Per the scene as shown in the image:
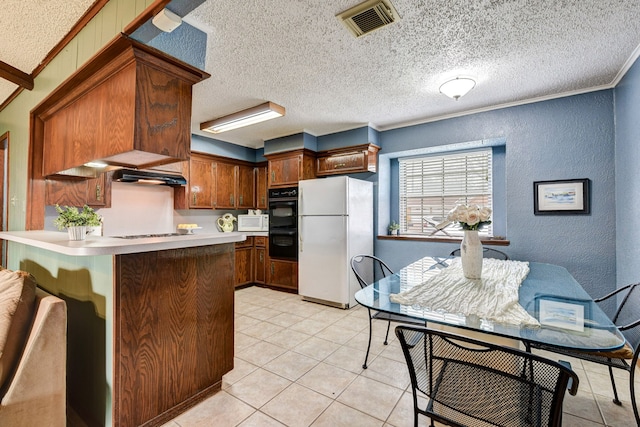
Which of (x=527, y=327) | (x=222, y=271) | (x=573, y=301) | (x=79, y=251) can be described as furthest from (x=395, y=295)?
(x=79, y=251)

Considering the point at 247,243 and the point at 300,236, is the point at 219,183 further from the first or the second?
the point at 300,236

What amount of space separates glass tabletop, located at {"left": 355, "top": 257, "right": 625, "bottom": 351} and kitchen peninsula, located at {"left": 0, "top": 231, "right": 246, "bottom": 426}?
3.47 feet

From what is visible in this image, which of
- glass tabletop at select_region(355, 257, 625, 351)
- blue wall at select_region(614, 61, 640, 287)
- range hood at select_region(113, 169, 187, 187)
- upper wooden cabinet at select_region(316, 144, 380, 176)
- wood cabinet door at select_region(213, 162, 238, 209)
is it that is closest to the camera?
glass tabletop at select_region(355, 257, 625, 351)

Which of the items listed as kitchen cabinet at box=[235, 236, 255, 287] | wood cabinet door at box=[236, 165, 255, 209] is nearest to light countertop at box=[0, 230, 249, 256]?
kitchen cabinet at box=[235, 236, 255, 287]

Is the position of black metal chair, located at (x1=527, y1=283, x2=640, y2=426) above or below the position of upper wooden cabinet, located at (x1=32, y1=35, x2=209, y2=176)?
below

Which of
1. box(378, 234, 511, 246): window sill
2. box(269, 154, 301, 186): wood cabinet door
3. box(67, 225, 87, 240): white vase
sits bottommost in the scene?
box(378, 234, 511, 246): window sill

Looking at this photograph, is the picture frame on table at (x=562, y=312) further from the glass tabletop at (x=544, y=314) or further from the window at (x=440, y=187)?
the window at (x=440, y=187)

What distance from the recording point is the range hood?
374 cm

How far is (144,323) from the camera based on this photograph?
1.63 m

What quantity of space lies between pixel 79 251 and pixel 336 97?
2.71 meters

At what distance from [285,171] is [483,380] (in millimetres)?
4027

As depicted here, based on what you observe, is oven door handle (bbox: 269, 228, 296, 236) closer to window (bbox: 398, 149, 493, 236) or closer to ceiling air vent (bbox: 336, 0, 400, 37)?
window (bbox: 398, 149, 493, 236)

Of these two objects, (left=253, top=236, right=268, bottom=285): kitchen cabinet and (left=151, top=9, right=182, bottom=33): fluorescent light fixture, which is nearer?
(left=151, top=9, right=182, bottom=33): fluorescent light fixture

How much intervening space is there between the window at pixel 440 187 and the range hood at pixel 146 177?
11.2 ft
